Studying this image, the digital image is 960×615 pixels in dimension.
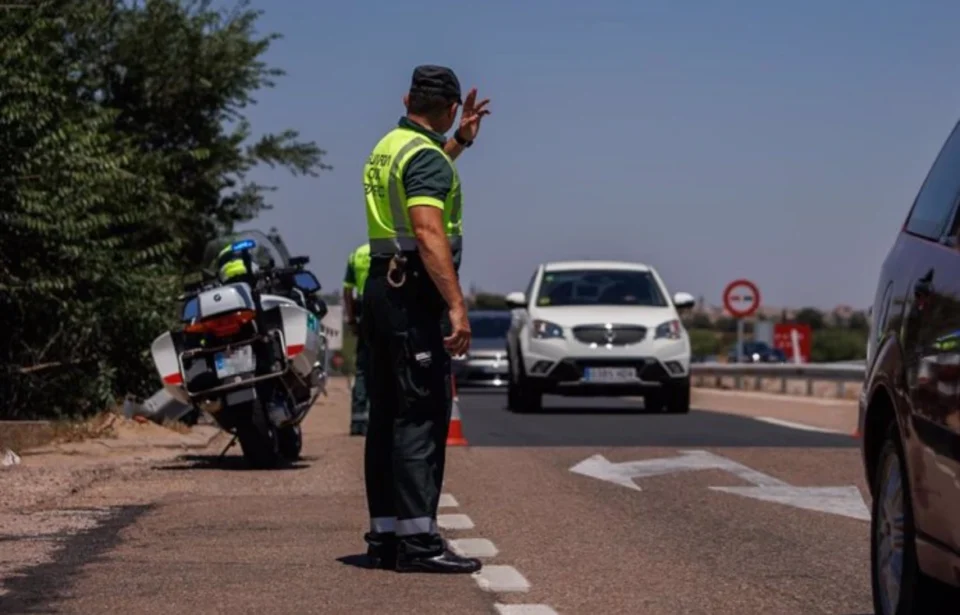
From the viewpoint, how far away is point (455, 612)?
775cm

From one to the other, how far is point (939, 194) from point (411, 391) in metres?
2.59

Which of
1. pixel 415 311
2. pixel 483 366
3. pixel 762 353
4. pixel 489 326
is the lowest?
pixel 762 353

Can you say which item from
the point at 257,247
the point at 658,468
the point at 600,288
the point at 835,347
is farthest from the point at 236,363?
the point at 835,347

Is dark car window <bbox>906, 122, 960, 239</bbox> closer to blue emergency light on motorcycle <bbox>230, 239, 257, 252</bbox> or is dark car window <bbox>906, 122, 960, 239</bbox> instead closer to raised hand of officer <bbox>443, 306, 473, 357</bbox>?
raised hand of officer <bbox>443, 306, 473, 357</bbox>

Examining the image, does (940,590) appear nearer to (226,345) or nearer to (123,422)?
(226,345)

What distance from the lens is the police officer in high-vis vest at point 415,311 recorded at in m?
8.92

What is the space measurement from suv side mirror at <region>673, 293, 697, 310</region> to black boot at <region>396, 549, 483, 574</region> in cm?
1663

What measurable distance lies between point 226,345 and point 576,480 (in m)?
2.48

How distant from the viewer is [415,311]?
9.05 meters

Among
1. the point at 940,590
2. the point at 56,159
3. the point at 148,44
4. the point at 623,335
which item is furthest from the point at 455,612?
the point at 148,44

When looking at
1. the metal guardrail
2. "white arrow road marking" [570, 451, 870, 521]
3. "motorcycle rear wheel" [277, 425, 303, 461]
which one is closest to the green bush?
the metal guardrail

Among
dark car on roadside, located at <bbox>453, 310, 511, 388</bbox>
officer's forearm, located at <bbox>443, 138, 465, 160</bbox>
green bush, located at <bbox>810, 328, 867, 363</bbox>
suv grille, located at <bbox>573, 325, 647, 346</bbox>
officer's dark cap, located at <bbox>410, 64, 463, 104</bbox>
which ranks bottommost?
green bush, located at <bbox>810, 328, 867, 363</bbox>

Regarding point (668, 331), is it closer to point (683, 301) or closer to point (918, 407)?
point (683, 301)

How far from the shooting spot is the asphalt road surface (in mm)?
8102
